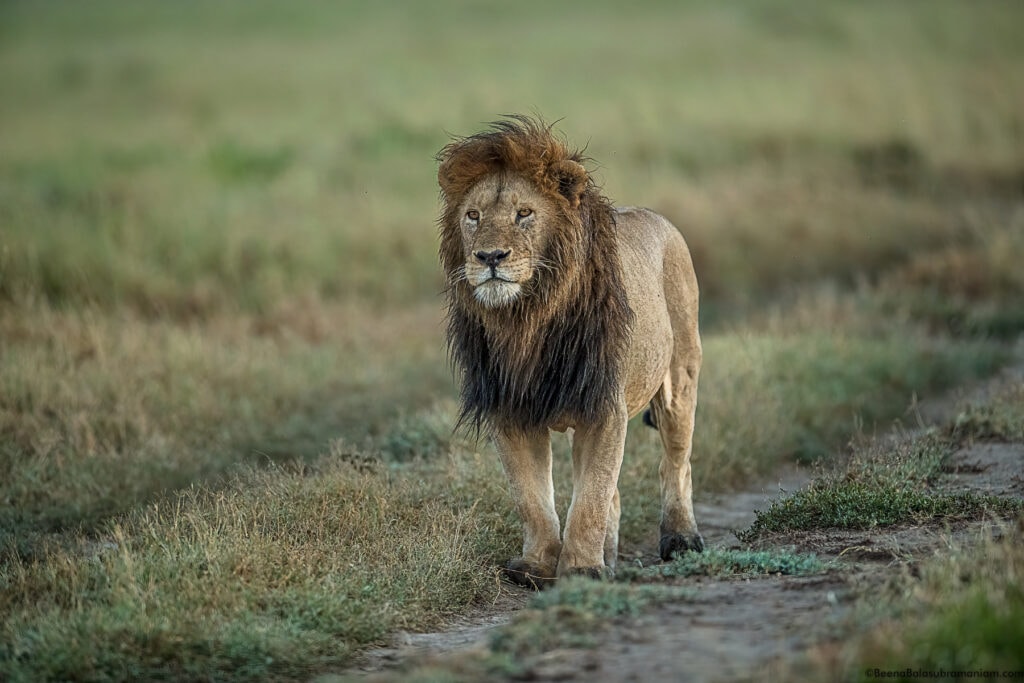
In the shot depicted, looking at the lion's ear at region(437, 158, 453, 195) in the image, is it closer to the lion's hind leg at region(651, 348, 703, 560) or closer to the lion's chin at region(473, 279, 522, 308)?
the lion's chin at region(473, 279, 522, 308)

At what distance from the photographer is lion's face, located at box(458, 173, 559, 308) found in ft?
23.6

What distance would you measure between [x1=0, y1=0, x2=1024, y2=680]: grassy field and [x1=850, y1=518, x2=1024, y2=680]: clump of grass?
96.3 inches

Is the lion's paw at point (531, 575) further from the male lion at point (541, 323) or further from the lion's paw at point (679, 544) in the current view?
the lion's paw at point (679, 544)

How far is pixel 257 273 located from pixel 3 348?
583 cm

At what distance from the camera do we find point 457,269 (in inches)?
298

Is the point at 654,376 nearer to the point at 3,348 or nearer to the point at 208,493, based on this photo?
the point at 208,493

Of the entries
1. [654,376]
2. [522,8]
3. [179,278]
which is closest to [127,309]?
[179,278]

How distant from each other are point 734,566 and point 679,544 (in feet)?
4.98

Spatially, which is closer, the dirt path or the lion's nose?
the dirt path

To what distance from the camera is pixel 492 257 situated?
7133mm

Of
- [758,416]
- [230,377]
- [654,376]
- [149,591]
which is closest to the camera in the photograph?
[149,591]

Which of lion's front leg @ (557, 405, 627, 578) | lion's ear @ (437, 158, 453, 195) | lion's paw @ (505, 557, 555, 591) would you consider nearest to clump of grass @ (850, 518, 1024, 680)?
lion's front leg @ (557, 405, 627, 578)

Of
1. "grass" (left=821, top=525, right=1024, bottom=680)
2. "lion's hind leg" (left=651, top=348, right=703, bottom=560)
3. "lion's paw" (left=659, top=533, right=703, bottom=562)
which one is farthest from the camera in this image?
"lion's hind leg" (left=651, top=348, right=703, bottom=560)

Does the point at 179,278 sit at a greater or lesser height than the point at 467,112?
lesser
